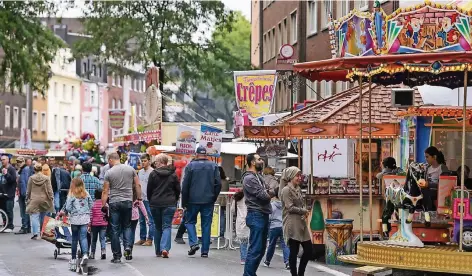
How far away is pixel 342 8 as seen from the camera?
4084 cm

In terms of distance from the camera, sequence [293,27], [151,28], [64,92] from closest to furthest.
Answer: [293,27] → [151,28] → [64,92]

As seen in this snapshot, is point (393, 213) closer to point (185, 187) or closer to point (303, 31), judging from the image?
point (185, 187)

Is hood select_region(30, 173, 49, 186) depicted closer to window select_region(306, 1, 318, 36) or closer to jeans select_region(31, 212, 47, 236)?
jeans select_region(31, 212, 47, 236)

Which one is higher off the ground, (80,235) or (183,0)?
(183,0)

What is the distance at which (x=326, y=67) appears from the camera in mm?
16656

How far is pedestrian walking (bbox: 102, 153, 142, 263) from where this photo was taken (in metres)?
21.3

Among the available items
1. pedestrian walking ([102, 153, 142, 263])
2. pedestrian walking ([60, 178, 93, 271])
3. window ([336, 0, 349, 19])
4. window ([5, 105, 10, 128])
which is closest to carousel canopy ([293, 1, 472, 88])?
pedestrian walking ([60, 178, 93, 271])

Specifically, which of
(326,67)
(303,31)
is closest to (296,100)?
(303,31)

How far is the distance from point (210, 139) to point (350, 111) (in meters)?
5.45

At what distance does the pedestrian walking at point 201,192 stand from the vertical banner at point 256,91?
9.71 meters

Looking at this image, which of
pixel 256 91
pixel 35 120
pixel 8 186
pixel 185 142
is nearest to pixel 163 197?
pixel 8 186

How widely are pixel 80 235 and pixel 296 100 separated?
29.9 metres

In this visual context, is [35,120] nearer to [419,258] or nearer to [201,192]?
[201,192]

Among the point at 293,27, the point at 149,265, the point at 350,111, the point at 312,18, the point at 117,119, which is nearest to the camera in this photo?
the point at 149,265
